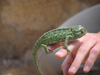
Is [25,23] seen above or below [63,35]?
above

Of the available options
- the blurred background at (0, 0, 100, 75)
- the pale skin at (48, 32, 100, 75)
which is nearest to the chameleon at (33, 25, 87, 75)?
the pale skin at (48, 32, 100, 75)

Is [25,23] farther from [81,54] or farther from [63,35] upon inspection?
[81,54]

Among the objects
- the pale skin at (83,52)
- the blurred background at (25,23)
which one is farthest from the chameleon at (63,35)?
the blurred background at (25,23)

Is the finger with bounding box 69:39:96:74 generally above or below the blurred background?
below

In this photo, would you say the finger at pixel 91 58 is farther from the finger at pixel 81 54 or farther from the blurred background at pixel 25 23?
the blurred background at pixel 25 23

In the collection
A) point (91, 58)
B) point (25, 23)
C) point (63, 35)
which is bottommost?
point (91, 58)

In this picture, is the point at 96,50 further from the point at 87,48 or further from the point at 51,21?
the point at 51,21

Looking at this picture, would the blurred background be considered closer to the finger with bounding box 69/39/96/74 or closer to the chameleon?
the chameleon

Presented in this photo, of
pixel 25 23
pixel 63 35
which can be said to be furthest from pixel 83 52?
pixel 25 23
